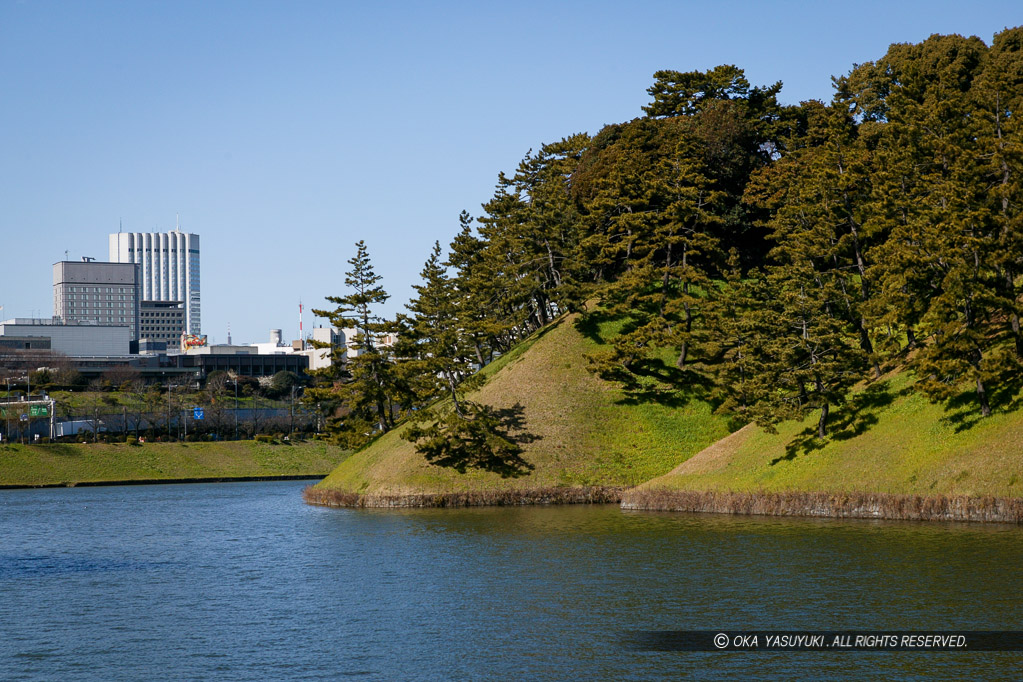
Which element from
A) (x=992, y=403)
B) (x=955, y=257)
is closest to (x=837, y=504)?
(x=992, y=403)

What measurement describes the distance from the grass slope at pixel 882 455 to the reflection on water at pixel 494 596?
11.0 ft

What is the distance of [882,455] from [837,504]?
4.20 meters

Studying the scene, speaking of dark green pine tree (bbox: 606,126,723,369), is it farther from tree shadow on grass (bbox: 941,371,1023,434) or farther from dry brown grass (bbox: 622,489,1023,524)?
tree shadow on grass (bbox: 941,371,1023,434)

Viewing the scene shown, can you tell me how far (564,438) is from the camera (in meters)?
81.2

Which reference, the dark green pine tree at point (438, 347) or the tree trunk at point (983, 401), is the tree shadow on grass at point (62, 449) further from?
the tree trunk at point (983, 401)

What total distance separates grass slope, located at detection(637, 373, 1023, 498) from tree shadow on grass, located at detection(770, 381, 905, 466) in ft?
0.25

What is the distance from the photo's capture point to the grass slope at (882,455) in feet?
174

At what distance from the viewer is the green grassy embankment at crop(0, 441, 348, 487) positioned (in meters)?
122

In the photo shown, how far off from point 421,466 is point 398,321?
18.9 metres

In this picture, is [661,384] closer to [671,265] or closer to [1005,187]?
[671,265]

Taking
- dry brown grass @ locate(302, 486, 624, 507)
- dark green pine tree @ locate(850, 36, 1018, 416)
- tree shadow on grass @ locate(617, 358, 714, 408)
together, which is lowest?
dry brown grass @ locate(302, 486, 624, 507)

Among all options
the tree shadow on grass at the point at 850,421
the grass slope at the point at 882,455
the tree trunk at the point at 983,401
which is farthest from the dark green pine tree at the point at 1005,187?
the tree shadow on grass at the point at 850,421

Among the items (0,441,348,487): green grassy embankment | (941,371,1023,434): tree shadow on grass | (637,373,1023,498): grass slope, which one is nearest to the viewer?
(637,373,1023,498): grass slope

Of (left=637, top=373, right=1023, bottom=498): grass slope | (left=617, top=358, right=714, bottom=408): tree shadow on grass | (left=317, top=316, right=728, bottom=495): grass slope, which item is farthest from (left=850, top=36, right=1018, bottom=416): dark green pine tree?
(left=617, top=358, right=714, bottom=408): tree shadow on grass
